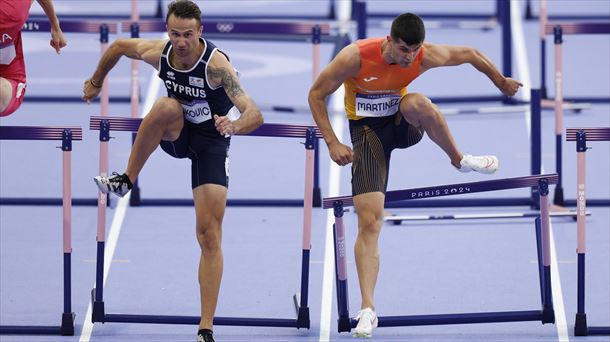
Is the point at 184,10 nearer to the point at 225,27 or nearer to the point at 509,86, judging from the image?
the point at 509,86

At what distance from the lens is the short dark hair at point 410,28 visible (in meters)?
8.82

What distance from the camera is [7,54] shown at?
976 centimetres

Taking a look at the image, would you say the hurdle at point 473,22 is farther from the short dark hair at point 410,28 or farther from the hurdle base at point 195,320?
the short dark hair at point 410,28

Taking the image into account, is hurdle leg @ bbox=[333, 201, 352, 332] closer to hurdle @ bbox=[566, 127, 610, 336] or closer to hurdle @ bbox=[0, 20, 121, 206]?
hurdle @ bbox=[566, 127, 610, 336]

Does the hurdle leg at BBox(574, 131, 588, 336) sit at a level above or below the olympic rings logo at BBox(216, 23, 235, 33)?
below

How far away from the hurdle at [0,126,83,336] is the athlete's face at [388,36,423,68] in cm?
203

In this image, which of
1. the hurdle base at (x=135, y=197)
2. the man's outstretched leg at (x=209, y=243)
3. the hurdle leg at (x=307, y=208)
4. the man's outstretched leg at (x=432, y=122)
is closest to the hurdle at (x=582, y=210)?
the man's outstretched leg at (x=432, y=122)

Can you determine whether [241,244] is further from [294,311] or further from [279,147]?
[279,147]

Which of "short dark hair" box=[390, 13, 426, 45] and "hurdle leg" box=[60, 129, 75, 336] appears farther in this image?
"hurdle leg" box=[60, 129, 75, 336]

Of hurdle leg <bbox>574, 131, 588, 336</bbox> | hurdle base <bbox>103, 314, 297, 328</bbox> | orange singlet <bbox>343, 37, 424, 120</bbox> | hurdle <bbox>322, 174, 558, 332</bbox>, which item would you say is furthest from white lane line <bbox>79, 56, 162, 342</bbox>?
hurdle leg <bbox>574, 131, 588, 336</bbox>

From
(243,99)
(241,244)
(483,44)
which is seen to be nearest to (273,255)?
(241,244)

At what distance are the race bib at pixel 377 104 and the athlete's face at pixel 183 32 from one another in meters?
1.19

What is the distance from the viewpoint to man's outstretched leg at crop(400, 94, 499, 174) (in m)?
9.22

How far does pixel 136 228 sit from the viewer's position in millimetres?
11930
